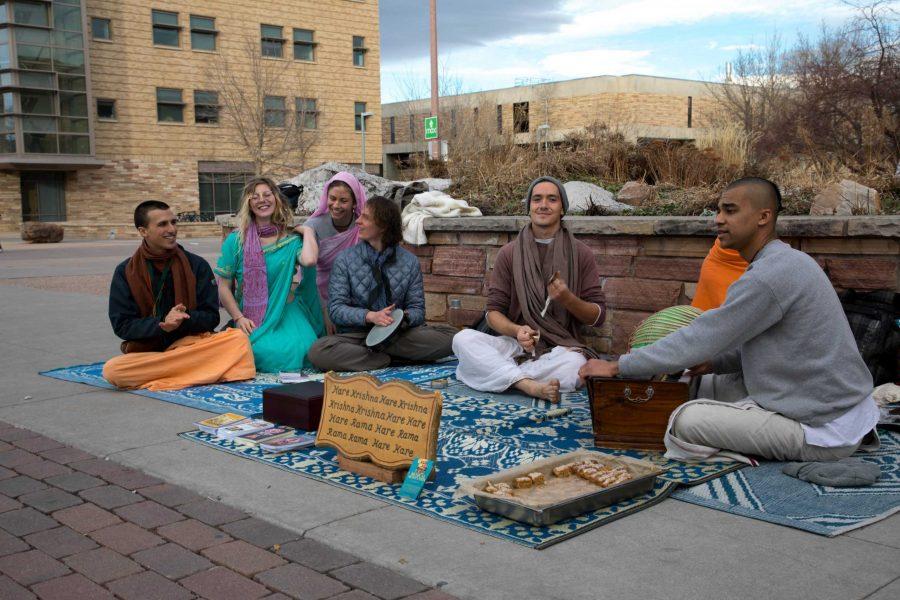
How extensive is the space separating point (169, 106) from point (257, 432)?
1484 inches

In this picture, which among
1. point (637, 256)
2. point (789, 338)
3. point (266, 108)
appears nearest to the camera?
point (789, 338)

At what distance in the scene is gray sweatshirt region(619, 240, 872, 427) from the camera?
385 centimetres

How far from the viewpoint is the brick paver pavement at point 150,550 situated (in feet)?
9.59

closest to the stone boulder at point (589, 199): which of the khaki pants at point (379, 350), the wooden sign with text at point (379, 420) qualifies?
the khaki pants at point (379, 350)

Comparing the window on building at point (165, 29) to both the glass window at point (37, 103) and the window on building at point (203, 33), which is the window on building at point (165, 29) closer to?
the window on building at point (203, 33)

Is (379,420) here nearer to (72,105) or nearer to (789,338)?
(789,338)

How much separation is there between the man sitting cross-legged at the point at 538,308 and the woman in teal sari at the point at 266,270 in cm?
155

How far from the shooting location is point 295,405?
189 inches

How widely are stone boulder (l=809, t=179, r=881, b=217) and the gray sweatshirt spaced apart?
3.09m

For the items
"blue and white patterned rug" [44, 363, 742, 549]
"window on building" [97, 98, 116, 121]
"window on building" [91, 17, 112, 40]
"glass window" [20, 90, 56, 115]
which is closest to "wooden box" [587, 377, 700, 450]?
"blue and white patterned rug" [44, 363, 742, 549]

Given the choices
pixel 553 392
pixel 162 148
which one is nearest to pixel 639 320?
pixel 553 392

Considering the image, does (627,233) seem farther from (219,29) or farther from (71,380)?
(219,29)

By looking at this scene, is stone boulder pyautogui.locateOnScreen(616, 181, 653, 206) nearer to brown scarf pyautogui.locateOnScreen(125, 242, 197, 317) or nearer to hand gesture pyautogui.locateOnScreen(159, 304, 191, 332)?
brown scarf pyautogui.locateOnScreen(125, 242, 197, 317)

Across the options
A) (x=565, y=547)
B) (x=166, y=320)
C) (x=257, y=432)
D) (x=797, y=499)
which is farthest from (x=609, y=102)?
(x=565, y=547)
